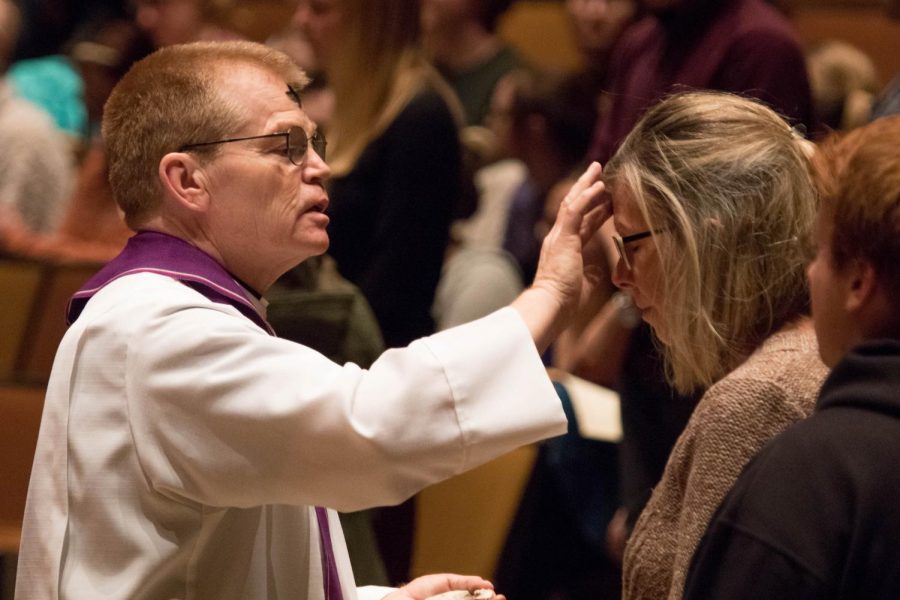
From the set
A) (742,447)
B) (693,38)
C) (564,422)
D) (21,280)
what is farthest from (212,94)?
(21,280)

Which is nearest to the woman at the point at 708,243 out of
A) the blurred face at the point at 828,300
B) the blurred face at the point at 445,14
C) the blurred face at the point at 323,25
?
the blurred face at the point at 828,300

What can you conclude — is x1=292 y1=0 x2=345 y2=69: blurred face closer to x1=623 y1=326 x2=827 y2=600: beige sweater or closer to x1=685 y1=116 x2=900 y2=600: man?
x1=623 y1=326 x2=827 y2=600: beige sweater

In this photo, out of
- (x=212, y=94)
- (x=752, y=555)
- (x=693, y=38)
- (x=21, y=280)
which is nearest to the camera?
(x=752, y=555)

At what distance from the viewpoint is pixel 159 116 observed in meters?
2.28

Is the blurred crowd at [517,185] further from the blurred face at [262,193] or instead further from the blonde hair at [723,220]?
the blurred face at [262,193]

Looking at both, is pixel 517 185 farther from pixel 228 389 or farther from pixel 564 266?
pixel 228 389

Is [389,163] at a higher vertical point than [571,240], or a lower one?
lower

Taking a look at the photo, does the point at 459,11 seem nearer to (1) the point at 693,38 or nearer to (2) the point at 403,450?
(1) the point at 693,38

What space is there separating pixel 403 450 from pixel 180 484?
12.4 inches

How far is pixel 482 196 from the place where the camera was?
593cm

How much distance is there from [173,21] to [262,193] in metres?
2.86

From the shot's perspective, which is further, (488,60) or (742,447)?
(488,60)

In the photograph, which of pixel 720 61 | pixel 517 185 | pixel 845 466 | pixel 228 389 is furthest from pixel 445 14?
pixel 845 466

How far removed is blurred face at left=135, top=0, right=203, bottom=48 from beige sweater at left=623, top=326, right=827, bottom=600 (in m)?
3.15
